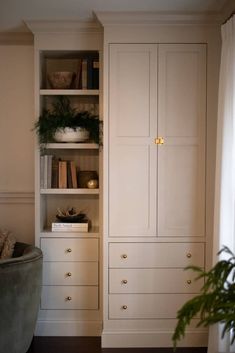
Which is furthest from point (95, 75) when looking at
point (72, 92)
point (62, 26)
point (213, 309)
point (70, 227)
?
point (213, 309)

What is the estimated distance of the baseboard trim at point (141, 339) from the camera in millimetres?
3266

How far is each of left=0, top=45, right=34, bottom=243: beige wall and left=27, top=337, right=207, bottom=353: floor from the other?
2.73ft

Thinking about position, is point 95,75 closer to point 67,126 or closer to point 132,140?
point 67,126

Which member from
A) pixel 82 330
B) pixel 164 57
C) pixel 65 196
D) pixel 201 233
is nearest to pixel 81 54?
pixel 164 57

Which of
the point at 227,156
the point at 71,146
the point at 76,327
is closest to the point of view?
the point at 227,156

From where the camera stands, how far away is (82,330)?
3.49 metres

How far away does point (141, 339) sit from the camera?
129 inches

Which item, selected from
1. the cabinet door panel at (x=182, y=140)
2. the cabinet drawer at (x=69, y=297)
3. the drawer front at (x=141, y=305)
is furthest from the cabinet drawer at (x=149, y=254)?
the cabinet drawer at (x=69, y=297)

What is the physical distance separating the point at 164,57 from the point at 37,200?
1459 millimetres

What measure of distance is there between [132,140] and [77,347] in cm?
161

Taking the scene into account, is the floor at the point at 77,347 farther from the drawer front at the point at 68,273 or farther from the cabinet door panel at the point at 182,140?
the cabinet door panel at the point at 182,140

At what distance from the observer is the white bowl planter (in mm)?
3379

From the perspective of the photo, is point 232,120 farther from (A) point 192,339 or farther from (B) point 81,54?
(A) point 192,339

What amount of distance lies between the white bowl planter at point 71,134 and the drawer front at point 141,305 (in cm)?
123
